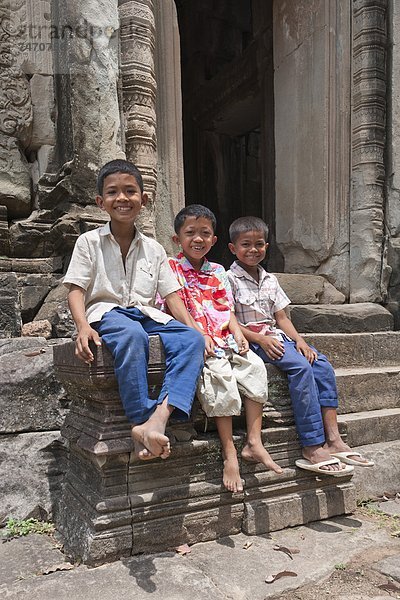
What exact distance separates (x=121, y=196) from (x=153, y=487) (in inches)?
51.9

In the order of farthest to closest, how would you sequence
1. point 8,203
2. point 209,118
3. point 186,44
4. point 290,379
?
point 186,44, point 209,118, point 8,203, point 290,379

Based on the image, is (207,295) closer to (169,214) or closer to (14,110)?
(169,214)

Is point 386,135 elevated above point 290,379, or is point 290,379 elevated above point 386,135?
point 386,135

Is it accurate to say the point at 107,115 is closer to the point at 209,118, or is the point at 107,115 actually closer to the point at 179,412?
the point at 179,412

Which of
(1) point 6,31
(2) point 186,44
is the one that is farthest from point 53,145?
(2) point 186,44

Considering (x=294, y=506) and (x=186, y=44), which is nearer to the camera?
(x=294, y=506)

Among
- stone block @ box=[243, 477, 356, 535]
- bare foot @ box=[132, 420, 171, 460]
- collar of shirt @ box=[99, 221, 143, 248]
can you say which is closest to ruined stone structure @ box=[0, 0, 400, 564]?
stone block @ box=[243, 477, 356, 535]

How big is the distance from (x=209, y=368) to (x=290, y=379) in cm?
49

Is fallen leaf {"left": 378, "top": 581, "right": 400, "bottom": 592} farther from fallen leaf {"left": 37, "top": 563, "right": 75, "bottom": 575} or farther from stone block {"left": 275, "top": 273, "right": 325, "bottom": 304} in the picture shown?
stone block {"left": 275, "top": 273, "right": 325, "bottom": 304}

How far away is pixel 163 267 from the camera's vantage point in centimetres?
242

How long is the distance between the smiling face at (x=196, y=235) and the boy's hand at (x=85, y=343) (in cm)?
78

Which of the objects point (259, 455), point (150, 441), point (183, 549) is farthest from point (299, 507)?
point (150, 441)

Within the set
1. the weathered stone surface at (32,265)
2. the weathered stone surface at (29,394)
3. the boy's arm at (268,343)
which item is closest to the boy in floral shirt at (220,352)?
the boy's arm at (268,343)

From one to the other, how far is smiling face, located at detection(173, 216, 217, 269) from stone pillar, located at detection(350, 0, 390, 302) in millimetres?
2743
